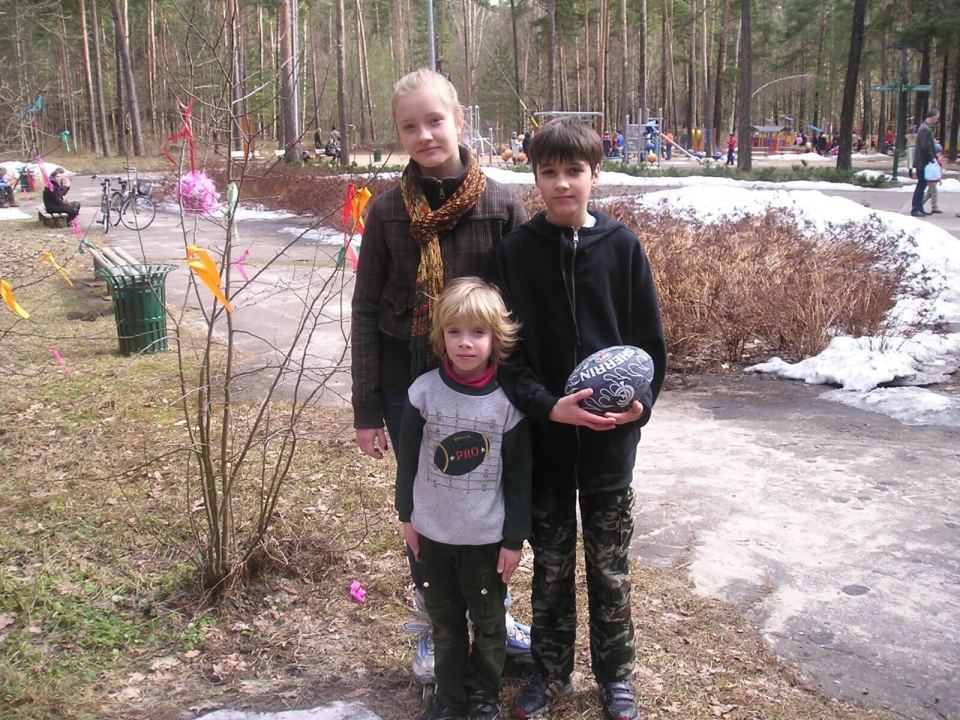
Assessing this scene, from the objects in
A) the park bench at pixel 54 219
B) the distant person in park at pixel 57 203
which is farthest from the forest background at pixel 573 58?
the park bench at pixel 54 219

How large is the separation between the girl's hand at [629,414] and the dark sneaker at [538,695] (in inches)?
32.9

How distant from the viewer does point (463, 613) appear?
89.1 inches

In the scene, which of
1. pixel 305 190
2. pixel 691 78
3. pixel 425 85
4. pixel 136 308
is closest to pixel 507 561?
pixel 425 85

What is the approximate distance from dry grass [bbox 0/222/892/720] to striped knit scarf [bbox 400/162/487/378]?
1054mm

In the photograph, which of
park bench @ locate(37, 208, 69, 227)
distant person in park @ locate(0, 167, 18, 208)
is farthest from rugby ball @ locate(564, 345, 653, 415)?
distant person in park @ locate(0, 167, 18, 208)

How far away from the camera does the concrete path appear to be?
268 cm

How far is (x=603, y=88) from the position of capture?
117 ft

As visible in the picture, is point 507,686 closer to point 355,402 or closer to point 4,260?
point 355,402

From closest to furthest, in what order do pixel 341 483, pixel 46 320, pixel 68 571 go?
pixel 68 571
pixel 341 483
pixel 46 320

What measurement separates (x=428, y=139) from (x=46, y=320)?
7545 mm

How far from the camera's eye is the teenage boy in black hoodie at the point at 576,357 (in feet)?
6.94

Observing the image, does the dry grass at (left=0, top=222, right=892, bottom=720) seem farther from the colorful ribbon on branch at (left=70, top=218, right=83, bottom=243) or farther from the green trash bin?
the green trash bin

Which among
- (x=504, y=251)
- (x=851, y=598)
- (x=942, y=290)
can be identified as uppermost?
(x=504, y=251)

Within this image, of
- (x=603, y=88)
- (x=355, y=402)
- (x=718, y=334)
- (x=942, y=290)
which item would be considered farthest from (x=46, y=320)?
(x=603, y=88)
